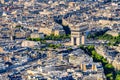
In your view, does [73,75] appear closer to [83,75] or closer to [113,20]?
[83,75]

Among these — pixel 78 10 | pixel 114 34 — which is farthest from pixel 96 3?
pixel 114 34

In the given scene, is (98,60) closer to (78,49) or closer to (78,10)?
(78,49)

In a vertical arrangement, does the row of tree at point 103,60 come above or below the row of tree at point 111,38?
above

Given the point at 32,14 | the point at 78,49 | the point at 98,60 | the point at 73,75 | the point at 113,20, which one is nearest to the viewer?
the point at 73,75

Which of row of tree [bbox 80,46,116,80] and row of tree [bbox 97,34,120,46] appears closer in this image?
row of tree [bbox 80,46,116,80]

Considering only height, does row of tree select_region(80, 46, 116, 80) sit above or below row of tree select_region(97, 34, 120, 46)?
above

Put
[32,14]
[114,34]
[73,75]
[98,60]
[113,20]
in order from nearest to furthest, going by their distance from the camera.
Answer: [73,75], [98,60], [114,34], [113,20], [32,14]

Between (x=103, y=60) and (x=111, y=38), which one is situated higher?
(x=103, y=60)

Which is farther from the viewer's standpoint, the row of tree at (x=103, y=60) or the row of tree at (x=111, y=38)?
the row of tree at (x=111, y=38)

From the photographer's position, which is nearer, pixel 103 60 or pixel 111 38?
pixel 103 60

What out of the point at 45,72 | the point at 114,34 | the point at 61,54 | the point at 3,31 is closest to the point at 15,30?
the point at 3,31

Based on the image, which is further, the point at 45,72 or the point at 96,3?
the point at 96,3
